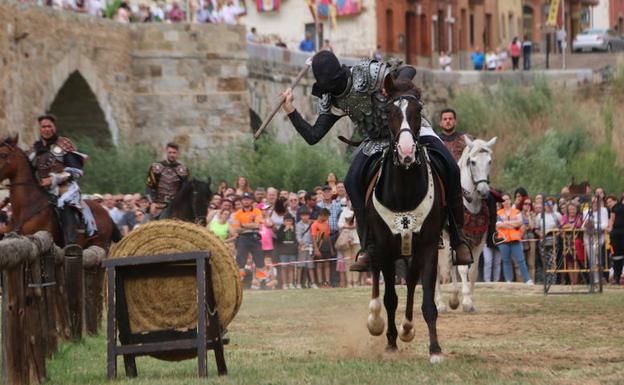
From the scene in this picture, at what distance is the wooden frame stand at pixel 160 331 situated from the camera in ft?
43.2

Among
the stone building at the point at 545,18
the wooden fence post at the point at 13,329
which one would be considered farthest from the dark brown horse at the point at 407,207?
the stone building at the point at 545,18

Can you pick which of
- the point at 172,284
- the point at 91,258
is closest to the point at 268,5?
the point at 91,258

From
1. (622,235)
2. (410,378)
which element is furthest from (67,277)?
(622,235)

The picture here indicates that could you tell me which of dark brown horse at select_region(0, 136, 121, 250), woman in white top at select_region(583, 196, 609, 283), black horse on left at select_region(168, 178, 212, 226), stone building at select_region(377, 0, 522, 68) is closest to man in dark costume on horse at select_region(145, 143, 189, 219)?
black horse on left at select_region(168, 178, 212, 226)

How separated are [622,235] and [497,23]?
70.9 meters

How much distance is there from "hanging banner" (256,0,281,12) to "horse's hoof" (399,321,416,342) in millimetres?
68742

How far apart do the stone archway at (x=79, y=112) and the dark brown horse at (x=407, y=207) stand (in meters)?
33.6

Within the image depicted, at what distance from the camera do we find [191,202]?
22.4 meters

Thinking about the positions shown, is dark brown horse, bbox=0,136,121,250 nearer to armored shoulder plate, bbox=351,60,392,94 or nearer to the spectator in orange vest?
armored shoulder plate, bbox=351,60,392,94

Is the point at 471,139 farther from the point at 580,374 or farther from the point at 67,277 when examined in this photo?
the point at 580,374

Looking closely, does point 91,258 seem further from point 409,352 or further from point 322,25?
point 322,25

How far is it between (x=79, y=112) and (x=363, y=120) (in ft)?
114

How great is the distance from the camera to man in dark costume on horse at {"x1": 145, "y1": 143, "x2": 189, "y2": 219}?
23.4 metres

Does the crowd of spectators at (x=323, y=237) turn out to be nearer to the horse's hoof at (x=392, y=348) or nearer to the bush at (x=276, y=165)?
the horse's hoof at (x=392, y=348)
